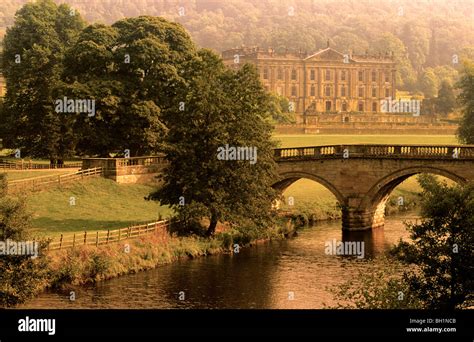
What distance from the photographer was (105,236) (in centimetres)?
4275

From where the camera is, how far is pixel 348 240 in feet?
176

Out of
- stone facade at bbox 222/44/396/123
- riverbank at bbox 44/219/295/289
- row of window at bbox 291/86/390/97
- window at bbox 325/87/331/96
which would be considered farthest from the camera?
window at bbox 325/87/331/96

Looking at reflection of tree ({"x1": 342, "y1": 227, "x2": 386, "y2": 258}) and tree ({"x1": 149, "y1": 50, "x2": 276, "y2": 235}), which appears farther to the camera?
reflection of tree ({"x1": 342, "y1": 227, "x2": 386, "y2": 258})

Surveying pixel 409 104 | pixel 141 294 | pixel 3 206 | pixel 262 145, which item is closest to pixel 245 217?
pixel 262 145

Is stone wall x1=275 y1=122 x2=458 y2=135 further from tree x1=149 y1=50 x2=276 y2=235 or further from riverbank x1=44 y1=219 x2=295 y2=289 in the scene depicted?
riverbank x1=44 y1=219 x2=295 y2=289

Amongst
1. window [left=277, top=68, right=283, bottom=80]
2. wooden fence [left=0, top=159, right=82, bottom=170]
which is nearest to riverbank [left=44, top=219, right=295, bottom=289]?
wooden fence [left=0, top=159, right=82, bottom=170]

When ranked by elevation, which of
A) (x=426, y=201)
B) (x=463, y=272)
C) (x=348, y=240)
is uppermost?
(x=426, y=201)

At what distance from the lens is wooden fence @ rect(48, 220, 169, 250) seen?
40.1 meters

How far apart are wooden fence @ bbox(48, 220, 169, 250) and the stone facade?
387ft

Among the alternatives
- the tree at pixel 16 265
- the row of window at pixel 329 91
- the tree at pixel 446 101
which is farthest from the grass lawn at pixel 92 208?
the tree at pixel 446 101

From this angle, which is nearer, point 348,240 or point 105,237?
point 105,237
